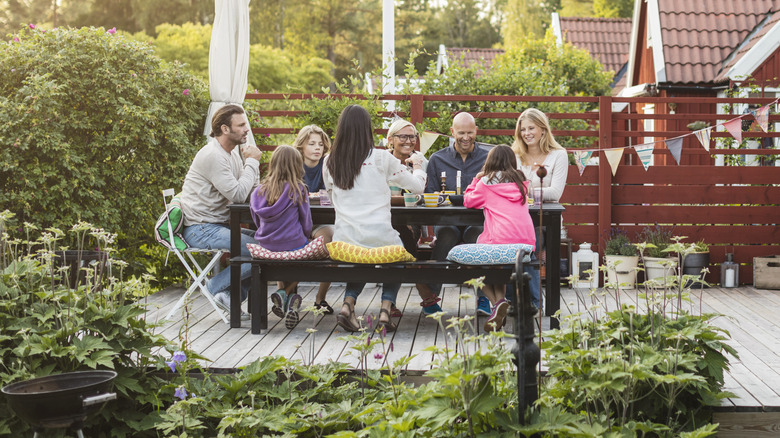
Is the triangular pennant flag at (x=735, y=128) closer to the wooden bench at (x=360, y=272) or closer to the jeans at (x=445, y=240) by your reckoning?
the jeans at (x=445, y=240)

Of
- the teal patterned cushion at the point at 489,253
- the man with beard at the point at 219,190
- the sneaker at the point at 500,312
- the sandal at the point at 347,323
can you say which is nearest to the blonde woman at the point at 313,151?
the man with beard at the point at 219,190

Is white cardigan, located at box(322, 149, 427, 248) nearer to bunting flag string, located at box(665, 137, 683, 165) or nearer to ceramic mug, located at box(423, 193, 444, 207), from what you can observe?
ceramic mug, located at box(423, 193, 444, 207)

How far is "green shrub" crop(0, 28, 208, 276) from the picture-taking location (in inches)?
239

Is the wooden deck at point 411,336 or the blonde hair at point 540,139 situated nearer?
the wooden deck at point 411,336

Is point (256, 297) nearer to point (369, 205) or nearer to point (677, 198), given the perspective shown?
point (369, 205)

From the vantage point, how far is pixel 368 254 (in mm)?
4625

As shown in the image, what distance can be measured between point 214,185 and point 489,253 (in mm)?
1931

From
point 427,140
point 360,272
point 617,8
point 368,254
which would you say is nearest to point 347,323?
point 360,272

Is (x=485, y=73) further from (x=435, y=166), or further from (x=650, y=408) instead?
(x=650, y=408)

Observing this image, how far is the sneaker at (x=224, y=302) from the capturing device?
5266 mm

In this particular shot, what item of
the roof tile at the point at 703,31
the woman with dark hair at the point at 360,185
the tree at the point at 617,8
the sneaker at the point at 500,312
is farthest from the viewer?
the tree at the point at 617,8

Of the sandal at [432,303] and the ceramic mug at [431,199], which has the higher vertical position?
the ceramic mug at [431,199]

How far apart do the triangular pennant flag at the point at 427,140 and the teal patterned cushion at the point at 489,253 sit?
7.79 feet

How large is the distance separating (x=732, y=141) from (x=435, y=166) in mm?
3213
